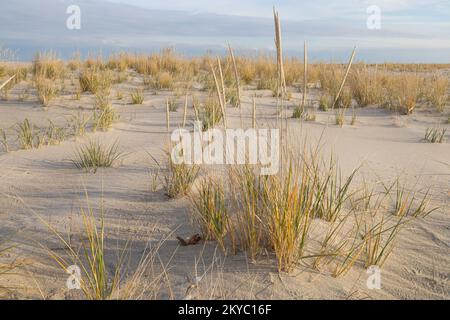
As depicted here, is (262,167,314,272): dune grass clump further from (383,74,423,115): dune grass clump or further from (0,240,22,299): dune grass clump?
(383,74,423,115): dune grass clump

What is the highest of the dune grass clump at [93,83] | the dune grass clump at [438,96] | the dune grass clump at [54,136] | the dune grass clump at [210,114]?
the dune grass clump at [93,83]

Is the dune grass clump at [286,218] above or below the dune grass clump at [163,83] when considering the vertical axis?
below

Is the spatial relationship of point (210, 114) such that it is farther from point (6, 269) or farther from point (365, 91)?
point (365, 91)

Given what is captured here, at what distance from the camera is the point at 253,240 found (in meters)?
1.96

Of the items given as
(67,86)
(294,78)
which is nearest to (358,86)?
(294,78)

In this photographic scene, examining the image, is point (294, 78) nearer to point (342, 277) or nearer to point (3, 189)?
point (3, 189)

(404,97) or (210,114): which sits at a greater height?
(404,97)

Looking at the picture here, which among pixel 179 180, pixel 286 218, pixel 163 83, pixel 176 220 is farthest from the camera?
pixel 163 83

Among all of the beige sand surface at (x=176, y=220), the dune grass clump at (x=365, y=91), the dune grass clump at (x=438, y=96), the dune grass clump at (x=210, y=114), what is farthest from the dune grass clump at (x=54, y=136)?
the dune grass clump at (x=438, y=96)

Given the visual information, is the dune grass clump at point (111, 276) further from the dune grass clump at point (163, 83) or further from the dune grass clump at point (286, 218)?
the dune grass clump at point (163, 83)

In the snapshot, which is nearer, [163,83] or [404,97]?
[404,97]

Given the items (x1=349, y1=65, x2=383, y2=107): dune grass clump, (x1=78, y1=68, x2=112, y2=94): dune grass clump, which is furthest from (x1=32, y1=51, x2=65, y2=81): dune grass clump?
(x1=349, y1=65, x2=383, y2=107): dune grass clump

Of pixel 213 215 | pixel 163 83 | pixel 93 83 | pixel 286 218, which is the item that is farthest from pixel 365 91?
pixel 286 218

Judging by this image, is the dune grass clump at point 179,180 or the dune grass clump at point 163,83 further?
the dune grass clump at point 163,83
